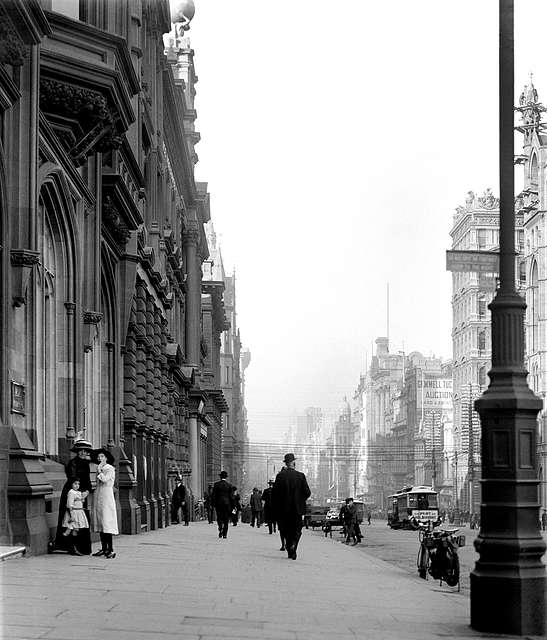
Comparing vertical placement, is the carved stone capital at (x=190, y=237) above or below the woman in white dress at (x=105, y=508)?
above

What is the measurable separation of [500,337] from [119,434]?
60.0 ft

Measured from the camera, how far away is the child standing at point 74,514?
17.8m

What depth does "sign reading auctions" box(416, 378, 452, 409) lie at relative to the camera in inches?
6993

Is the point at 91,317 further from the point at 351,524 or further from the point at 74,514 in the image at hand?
the point at 351,524

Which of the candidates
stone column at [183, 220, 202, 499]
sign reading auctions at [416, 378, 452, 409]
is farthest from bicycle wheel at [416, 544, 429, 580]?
sign reading auctions at [416, 378, 452, 409]

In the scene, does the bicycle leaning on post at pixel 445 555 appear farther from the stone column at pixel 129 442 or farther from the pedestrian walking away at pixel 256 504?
the pedestrian walking away at pixel 256 504

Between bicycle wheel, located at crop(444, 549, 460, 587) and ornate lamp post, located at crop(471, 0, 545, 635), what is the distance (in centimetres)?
763

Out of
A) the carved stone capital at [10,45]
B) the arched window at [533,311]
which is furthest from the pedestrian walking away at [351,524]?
the arched window at [533,311]

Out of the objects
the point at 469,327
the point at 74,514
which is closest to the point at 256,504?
the point at 74,514

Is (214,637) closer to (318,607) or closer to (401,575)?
(318,607)

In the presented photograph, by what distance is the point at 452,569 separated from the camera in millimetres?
19500

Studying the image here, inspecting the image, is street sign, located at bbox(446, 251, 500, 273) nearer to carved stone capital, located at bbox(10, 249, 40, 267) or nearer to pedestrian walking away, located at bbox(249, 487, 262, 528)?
pedestrian walking away, located at bbox(249, 487, 262, 528)

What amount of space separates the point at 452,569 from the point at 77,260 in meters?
8.87

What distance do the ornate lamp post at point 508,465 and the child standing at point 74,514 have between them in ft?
24.6
